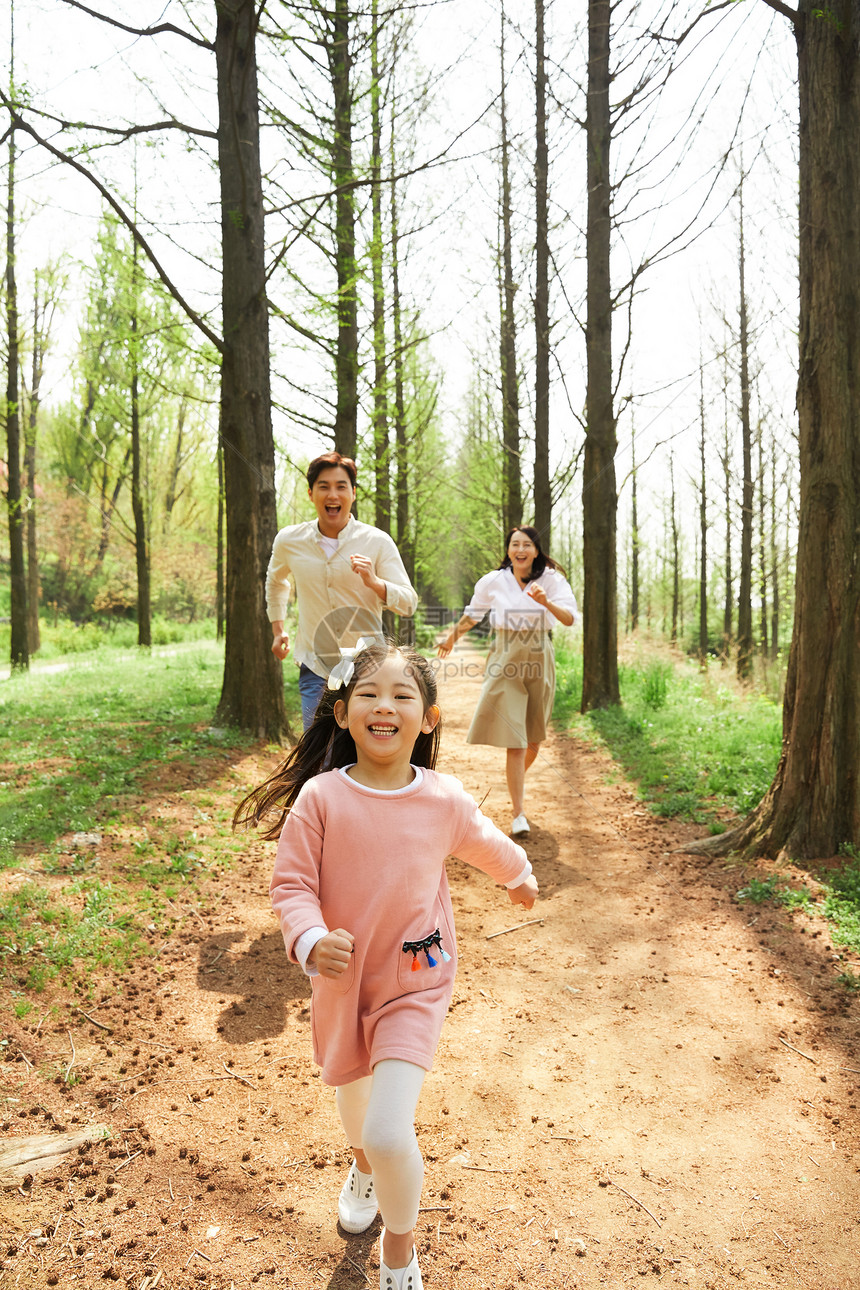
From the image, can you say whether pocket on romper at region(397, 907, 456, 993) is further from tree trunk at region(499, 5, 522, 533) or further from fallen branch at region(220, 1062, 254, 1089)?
tree trunk at region(499, 5, 522, 533)

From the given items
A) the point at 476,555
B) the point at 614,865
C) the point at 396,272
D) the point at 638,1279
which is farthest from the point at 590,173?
the point at 476,555

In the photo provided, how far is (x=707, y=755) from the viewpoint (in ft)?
23.3

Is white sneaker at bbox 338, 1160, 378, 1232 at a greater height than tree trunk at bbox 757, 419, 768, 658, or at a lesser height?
lesser

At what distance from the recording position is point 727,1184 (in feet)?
7.91

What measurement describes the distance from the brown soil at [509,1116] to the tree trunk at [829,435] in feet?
3.04

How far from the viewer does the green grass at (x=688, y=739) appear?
20.2ft

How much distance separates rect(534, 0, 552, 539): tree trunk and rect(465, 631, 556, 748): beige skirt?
7.16 meters

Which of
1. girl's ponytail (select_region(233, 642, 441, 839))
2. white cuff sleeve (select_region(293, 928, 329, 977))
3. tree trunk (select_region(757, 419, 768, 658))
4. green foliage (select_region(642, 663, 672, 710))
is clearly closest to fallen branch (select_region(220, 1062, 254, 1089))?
girl's ponytail (select_region(233, 642, 441, 839))

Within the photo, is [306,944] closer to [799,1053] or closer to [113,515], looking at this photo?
[799,1053]

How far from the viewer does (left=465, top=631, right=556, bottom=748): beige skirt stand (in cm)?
566

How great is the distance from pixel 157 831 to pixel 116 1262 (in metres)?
3.12

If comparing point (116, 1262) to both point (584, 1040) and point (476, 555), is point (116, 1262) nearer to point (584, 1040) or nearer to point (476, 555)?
point (584, 1040)

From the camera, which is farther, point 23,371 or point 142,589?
point 142,589

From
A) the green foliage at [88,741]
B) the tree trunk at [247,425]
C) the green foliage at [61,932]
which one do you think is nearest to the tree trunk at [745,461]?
the green foliage at [88,741]
